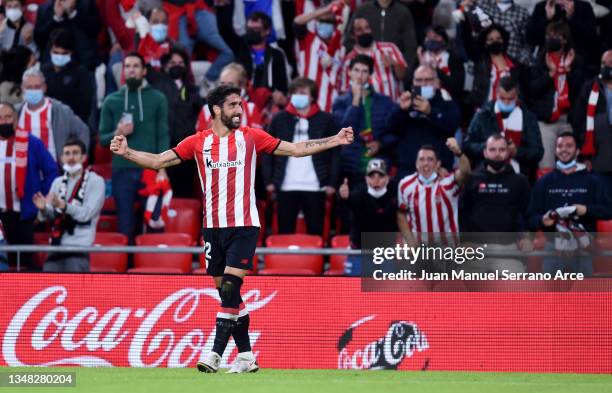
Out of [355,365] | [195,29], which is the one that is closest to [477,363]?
[355,365]

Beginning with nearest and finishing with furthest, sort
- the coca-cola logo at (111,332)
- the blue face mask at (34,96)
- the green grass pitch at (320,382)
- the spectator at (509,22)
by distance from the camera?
the green grass pitch at (320,382)
the coca-cola logo at (111,332)
the blue face mask at (34,96)
the spectator at (509,22)

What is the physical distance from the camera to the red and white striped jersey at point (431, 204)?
13406mm

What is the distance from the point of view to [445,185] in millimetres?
13461

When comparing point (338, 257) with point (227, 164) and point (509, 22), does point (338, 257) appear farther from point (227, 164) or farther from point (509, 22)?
point (227, 164)

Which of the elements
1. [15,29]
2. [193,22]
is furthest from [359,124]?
[15,29]

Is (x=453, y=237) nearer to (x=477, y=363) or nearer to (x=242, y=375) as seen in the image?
Answer: (x=477, y=363)

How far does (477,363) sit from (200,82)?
6.28 meters

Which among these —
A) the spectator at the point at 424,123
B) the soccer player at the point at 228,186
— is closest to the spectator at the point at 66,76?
the spectator at the point at 424,123

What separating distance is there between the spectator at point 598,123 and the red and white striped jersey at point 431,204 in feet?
5.84

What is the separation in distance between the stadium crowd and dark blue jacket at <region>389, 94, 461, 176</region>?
0.7 inches

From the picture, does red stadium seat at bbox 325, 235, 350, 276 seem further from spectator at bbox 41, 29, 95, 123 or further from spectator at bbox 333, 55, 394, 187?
spectator at bbox 41, 29, 95, 123

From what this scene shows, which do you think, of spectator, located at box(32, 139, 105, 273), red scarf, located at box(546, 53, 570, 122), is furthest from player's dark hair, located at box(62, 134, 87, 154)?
red scarf, located at box(546, 53, 570, 122)

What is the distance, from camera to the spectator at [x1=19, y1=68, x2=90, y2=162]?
14727 mm

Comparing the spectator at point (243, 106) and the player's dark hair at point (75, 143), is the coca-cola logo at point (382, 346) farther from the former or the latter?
the player's dark hair at point (75, 143)
